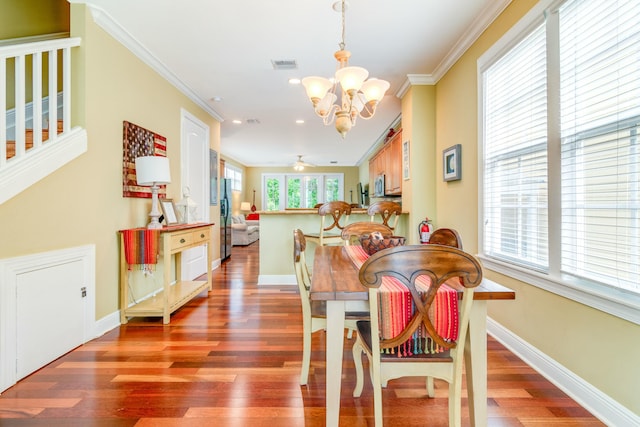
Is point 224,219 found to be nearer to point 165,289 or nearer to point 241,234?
point 241,234

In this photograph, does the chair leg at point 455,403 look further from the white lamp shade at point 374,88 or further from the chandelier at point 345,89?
the white lamp shade at point 374,88

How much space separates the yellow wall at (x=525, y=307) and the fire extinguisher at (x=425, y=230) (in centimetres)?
14

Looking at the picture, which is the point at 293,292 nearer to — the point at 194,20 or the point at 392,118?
the point at 194,20

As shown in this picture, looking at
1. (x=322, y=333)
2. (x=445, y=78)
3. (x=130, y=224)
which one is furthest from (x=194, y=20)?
(x=322, y=333)

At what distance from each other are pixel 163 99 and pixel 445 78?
10.5ft

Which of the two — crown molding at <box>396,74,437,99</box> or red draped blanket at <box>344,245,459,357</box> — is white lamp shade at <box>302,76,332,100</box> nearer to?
red draped blanket at <box>344,245,459,357</box>

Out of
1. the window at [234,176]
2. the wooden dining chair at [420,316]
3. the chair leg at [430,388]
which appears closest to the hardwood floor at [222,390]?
the chair leg at [430,388]

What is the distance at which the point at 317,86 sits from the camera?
7.57ft

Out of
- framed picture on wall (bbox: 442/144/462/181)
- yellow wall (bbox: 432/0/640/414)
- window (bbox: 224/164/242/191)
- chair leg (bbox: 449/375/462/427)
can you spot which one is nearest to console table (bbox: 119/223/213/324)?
chair leg (bbox: 449/375/462/427)

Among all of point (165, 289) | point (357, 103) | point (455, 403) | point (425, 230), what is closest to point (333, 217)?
point (425, 230)

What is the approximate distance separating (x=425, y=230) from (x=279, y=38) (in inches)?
97.0

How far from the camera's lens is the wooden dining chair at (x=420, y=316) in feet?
3.70

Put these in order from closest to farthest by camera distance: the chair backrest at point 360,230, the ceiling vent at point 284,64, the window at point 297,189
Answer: the chair backrest at point 360,230
the ceiling vent at point 284,64
the window at point 297,189

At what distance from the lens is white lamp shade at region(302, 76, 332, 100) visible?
7.53ft
